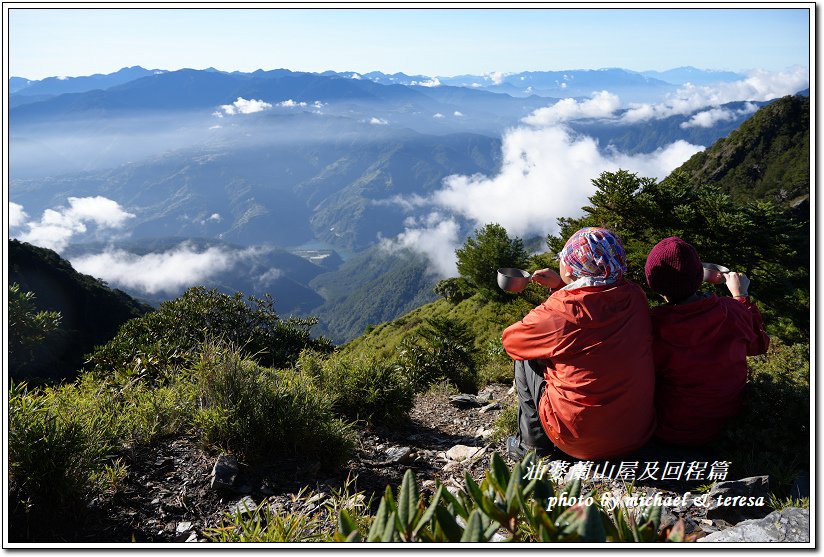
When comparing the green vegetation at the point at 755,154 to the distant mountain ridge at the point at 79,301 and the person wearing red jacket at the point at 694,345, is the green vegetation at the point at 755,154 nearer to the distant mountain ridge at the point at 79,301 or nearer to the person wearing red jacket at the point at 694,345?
the person wearing red jacket at the point at 694,345

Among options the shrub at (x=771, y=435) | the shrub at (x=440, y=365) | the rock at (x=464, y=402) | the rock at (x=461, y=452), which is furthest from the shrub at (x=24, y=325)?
the shrub at (x=771, y=435)

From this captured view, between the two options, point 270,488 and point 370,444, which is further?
point 370,444

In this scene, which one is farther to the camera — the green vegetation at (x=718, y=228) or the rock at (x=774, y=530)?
the green vegetation at (x=718, y=228)

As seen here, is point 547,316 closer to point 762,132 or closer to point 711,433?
point 711,433

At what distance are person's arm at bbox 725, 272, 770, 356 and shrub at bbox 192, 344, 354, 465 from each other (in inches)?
116

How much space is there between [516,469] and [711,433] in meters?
2.41

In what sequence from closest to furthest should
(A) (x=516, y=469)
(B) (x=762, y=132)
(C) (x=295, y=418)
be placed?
(A) (x=516, y=469), (C) (x=295, y=418), (B) (x=762, y=132)

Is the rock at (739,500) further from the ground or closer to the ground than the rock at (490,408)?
further from the ground

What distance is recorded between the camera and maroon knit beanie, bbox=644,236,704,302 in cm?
319

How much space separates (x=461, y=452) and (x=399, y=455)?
1.70 ft

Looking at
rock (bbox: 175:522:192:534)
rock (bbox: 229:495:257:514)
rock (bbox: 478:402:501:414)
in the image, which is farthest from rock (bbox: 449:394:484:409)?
rock (bbox: 175:522:192:534)

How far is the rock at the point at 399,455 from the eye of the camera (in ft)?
13.9
